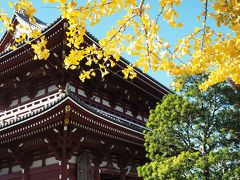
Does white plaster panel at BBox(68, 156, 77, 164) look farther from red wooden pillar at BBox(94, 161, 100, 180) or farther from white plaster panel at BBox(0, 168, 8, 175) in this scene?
white plaster panel at BBox(0, 168, 8, 175)

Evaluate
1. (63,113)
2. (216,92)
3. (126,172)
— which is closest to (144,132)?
(126,172)

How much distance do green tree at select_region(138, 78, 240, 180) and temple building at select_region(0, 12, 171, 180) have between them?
5.94 ft

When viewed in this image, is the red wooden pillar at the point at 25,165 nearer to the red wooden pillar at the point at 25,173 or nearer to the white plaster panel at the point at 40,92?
the red wooden pillar at the point at 25,173

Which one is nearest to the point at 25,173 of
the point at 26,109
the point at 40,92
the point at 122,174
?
the point at 26,109

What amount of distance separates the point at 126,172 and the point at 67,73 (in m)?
5.77

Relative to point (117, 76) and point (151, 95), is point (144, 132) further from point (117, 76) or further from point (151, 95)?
point (151, 95)

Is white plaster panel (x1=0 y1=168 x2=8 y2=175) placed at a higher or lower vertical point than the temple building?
lower

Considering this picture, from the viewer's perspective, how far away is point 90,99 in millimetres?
15883

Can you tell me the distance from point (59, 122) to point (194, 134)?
17.7 feet

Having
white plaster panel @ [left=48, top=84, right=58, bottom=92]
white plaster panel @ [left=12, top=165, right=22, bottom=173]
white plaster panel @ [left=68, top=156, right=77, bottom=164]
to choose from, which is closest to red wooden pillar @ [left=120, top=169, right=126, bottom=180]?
white plaster panel @ [left=68, top=156, right=77, bottom=164]

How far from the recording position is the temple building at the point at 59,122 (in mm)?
12391

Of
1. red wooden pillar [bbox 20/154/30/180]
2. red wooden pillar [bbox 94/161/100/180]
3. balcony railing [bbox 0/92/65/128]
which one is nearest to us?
red wooden pillar [bbox 20/154/30/180]

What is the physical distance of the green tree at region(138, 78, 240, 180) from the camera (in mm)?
11919

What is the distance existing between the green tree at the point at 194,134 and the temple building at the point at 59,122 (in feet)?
5.94
